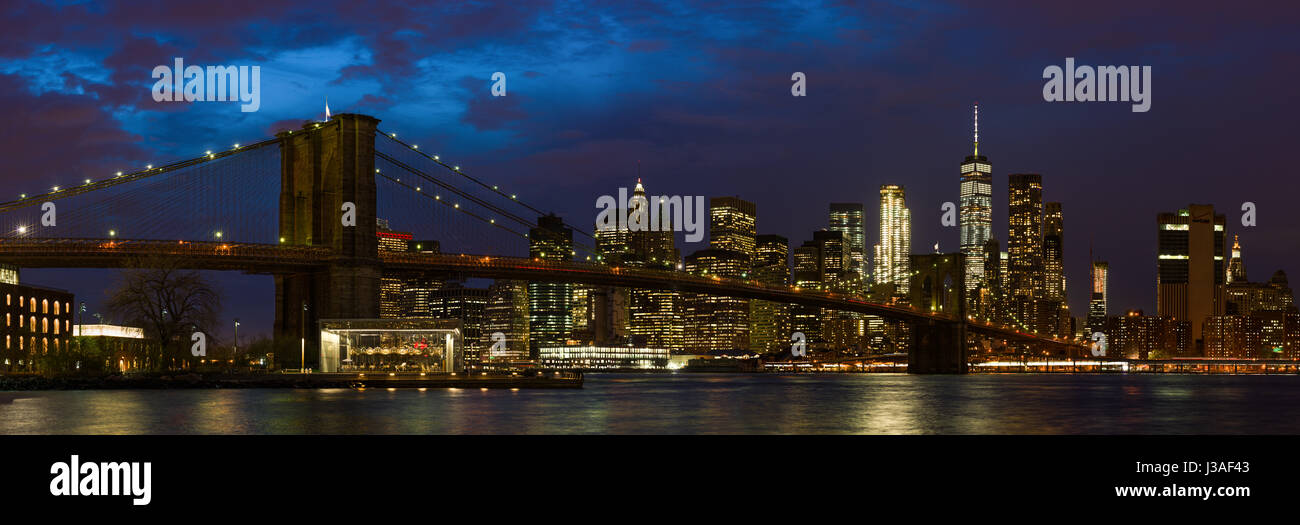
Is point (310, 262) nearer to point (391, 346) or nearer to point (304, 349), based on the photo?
point (304, 349)

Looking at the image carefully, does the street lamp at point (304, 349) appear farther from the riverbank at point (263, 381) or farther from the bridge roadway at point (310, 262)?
the bridge roadway at point (310, 262)

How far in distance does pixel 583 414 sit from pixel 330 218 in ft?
116

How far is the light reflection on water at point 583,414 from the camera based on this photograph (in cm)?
3566

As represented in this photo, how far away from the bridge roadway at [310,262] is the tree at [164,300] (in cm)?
155

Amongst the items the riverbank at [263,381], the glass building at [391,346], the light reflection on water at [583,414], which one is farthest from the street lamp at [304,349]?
the light reflection on water at [583,414]

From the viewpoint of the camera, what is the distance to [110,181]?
239ft

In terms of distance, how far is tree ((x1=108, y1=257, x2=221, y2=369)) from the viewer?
2552 inches

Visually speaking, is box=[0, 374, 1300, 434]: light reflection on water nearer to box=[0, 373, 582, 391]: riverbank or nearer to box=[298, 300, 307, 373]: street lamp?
box=[0, 373, 582, 391]: riverbank

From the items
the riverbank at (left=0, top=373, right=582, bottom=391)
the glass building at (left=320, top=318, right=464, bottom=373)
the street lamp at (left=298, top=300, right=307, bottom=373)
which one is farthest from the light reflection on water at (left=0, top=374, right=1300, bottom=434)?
the street lamp at (left=298, top=300, right=307, bottom=373)

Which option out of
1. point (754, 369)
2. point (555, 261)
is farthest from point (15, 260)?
point (754, 369)

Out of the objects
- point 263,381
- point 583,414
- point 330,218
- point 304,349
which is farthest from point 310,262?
point 583,414

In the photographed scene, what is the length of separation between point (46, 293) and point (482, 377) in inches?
1618

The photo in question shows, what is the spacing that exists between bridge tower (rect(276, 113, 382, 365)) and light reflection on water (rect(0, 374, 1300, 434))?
1015 cm
